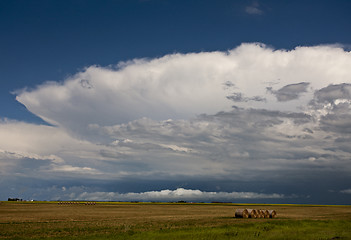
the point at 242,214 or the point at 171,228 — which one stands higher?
the point at 242,214

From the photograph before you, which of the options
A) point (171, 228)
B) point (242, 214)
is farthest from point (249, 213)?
point (171, 228)

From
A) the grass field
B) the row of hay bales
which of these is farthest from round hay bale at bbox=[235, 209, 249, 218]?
the grass field

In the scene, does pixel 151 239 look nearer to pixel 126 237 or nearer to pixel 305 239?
pixel 126 237

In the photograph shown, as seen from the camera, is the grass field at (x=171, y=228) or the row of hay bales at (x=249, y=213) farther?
the row of hay bales at (x=249, y=213)

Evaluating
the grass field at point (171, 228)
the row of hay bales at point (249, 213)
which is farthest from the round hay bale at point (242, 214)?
the grass field at point (171, 228)

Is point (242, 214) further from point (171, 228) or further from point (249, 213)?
point (171, 228)

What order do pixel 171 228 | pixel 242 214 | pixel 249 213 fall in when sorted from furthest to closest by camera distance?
pixel 249 213 → pixel 242 214 → pixel 171 228

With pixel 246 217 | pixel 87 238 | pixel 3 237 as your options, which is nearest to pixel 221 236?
pixel 87 238

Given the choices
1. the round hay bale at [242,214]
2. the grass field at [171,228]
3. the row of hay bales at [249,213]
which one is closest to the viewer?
the grass field at [171,228]

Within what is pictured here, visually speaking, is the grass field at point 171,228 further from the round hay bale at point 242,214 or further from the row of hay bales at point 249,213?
the row of hay bales at point 249,213

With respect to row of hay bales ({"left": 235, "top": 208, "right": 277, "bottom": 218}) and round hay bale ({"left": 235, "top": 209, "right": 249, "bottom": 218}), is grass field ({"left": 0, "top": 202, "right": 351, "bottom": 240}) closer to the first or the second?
round hay bale ({"left": 235, "top": 209, "right": 249, "bottom": 218})

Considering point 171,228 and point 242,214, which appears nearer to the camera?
point 171,228

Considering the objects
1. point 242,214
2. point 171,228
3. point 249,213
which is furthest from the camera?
point 249,213

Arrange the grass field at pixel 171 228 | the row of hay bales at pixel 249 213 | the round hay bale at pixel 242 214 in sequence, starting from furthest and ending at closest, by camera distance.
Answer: the row of hay bales at pixel 249 213
the round hay bale at pixel 242 214
the grass field at pixel 171 228
